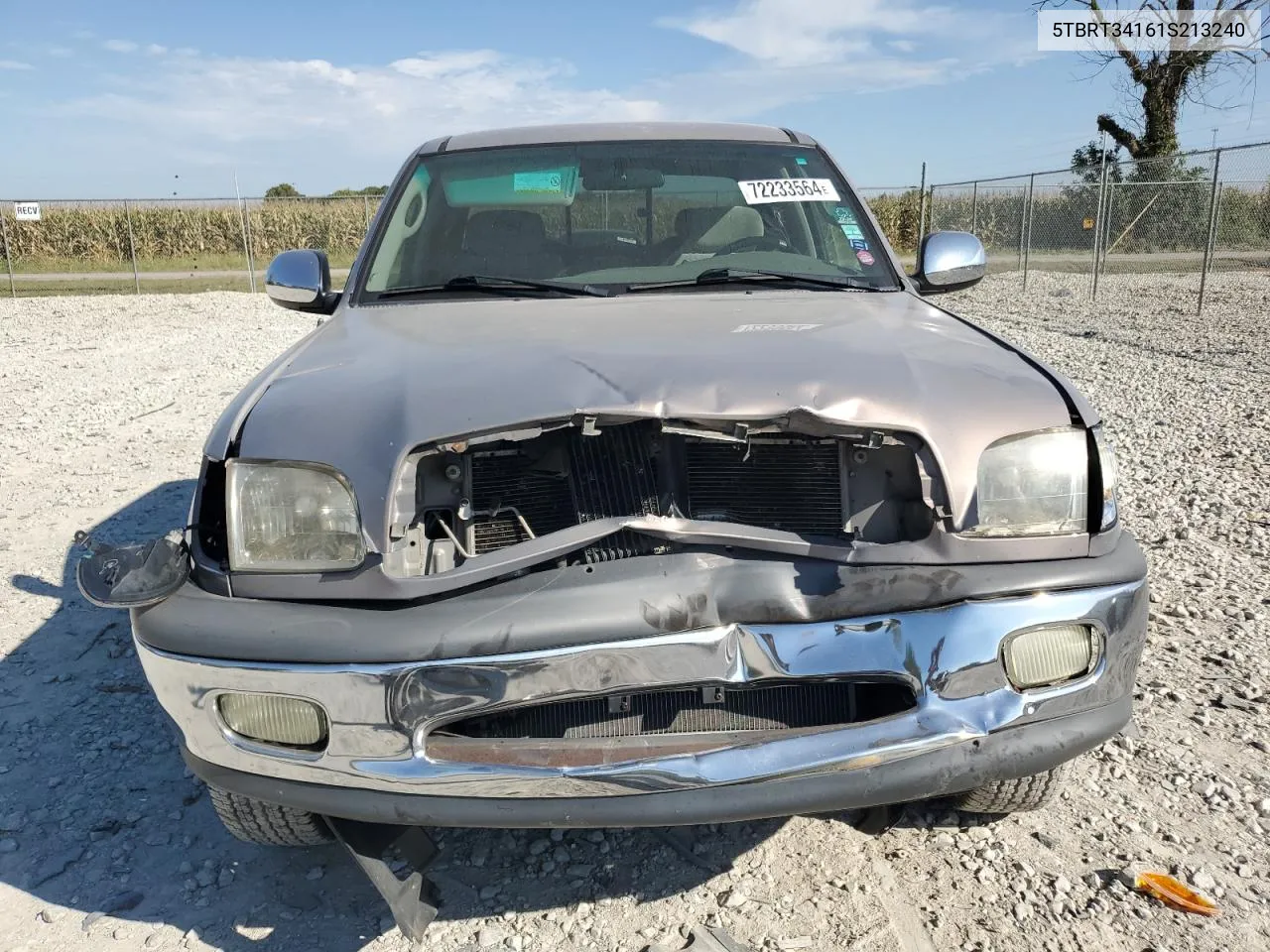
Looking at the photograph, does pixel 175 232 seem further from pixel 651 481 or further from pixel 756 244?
pixel 651 481

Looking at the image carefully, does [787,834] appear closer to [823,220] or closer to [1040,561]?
[1040,561]

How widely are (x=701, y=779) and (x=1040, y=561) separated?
0.82 meters

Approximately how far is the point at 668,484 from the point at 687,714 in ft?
1.57

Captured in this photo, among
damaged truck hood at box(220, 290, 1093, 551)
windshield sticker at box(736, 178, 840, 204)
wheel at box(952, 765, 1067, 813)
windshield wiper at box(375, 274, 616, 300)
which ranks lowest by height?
wheel at box(952, 765, 1067, 813)

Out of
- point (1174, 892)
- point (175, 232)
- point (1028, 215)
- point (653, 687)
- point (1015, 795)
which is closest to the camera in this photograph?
point (653, 687)

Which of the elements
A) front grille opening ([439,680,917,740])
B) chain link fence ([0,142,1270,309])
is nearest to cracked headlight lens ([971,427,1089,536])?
front grille opening ([439,680,917,740])

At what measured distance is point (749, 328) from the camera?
2412 millimetres

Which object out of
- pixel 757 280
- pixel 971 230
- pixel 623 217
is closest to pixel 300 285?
pixel 623 217

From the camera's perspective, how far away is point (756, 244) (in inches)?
131

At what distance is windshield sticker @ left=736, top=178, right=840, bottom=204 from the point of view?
132 inches

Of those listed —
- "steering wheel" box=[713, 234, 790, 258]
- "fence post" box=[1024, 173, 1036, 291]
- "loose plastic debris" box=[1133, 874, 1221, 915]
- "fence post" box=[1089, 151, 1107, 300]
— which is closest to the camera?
"loose plastic debris" box=[1133, 874, 1221, 915]

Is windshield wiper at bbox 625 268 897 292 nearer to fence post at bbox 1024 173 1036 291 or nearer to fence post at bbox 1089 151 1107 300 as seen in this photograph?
fence post at bbox 1089 151 1107 300

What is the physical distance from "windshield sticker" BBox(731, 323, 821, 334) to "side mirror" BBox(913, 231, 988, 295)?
111 centimetres

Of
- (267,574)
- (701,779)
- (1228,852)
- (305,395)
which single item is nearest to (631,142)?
(305,395)
